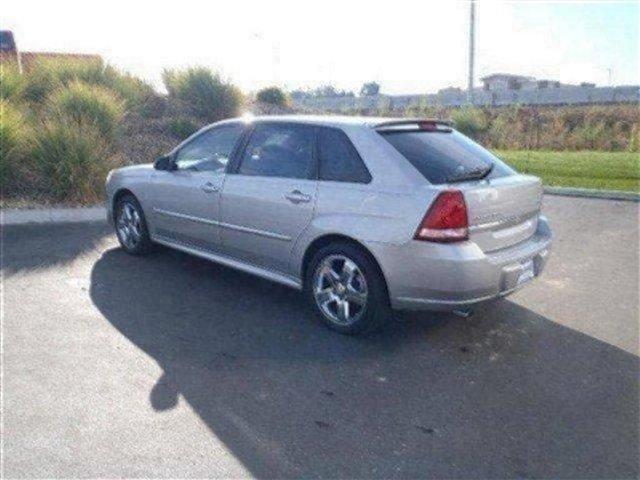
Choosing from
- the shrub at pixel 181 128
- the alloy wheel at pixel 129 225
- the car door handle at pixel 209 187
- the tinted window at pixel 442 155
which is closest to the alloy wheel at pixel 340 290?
the tinted window at pixel 442 155

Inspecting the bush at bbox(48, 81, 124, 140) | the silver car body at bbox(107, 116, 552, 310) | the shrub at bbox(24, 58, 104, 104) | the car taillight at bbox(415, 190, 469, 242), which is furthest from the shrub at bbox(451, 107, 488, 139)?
the car taillight at bbox(415, 190, 469, 242)

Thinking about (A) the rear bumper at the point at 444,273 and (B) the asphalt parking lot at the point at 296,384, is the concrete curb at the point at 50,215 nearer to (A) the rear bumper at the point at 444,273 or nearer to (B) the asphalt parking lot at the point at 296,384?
(B) the asphalt parking lot at the point at 296,384

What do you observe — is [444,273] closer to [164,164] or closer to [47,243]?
[164,164]

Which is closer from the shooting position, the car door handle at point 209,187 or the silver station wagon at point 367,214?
the silver station wagon at point 367,214

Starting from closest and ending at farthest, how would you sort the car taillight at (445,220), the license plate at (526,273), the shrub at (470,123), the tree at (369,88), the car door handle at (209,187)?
the car taillight at (445,220)
the license plate at (526,273)
the car door handle at (209,187)
the shrub at (470,123)
the tree at (369,88)

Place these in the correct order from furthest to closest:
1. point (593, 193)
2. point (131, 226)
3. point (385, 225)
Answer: point (593, 193) < point (131, 226) < point (385, 225)

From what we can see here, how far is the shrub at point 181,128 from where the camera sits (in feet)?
43.0

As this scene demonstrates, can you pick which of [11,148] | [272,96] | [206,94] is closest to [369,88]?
[272,96]

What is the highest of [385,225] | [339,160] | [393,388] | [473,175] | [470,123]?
[470,123]

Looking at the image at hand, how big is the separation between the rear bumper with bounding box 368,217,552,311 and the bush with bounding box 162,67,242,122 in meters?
12.2

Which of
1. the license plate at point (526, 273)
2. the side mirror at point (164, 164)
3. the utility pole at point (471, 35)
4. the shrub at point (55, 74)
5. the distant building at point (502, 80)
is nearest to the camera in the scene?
the license plate at point (526, 273)

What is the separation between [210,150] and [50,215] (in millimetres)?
4131

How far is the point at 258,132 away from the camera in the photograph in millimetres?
4945

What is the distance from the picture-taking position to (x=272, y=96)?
62.2 feet
